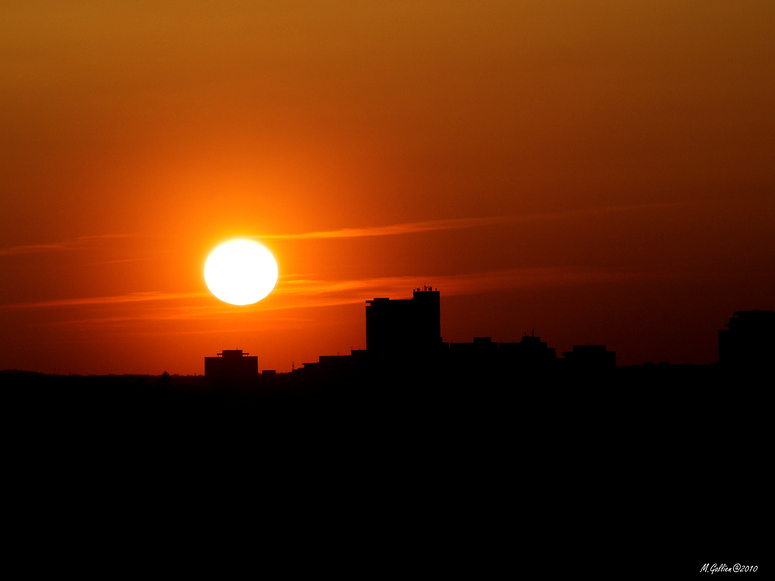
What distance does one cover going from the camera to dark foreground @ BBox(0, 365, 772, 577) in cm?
11206

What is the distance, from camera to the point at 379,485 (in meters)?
146

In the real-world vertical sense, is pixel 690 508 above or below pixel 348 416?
below

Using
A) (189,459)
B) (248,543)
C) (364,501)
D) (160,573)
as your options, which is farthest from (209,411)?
(160,573)

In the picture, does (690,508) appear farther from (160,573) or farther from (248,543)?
(160,573)

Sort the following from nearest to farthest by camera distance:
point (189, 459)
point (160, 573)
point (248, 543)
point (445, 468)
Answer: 1. point (160, 573)
2. point (248, 543)
3. point (189, 459)
4. point (445, 468)

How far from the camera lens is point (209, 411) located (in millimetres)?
190000

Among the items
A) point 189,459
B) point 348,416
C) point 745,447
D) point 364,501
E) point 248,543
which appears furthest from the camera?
point 348,416

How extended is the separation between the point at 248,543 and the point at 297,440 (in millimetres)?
59666

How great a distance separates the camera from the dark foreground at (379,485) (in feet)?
368

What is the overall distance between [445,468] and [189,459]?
39.9 m

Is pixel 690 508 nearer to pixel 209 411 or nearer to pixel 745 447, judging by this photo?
pixel 745 447

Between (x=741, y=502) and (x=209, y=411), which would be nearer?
(x=741, y=502)

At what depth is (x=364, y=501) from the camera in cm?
13562

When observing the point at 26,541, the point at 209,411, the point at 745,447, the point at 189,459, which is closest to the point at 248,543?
the point at 26,541
